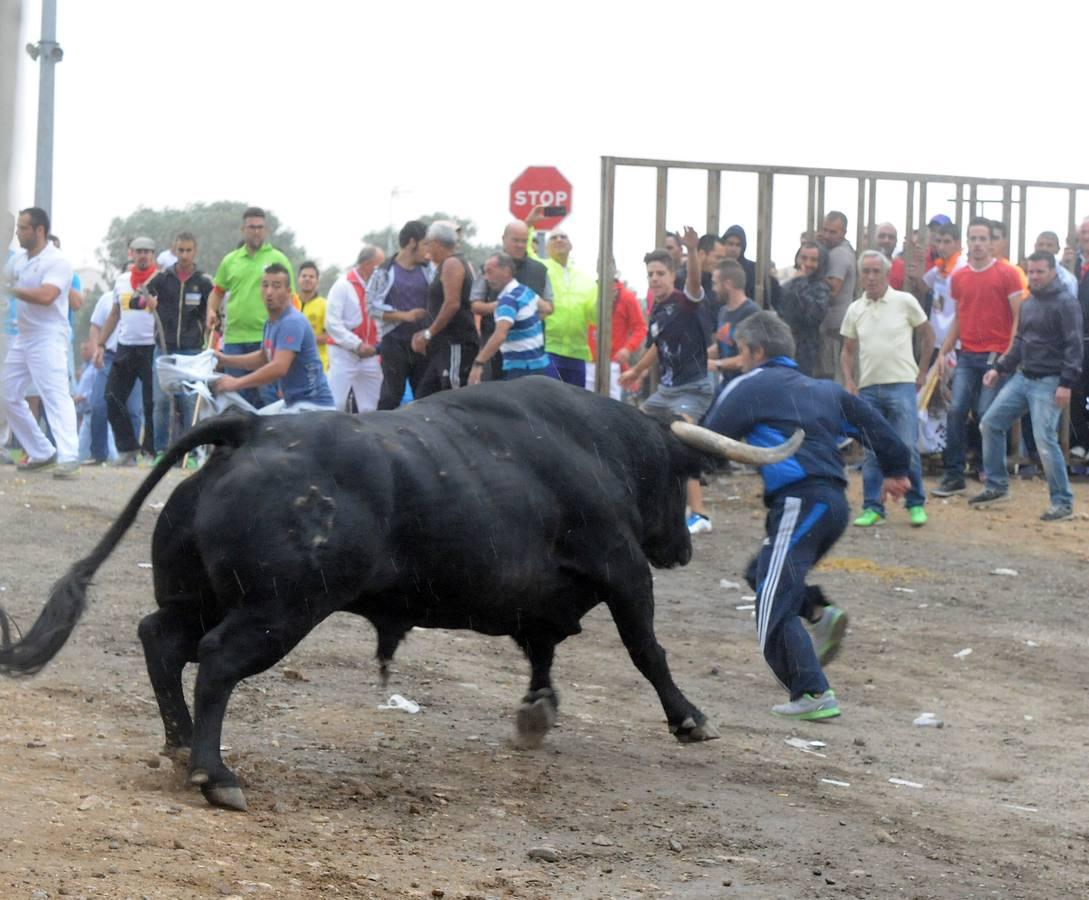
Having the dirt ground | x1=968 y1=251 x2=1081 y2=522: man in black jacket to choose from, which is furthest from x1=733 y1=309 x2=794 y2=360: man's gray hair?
x1=968 y1=251 x2=1081 y2=522: man in black jacket

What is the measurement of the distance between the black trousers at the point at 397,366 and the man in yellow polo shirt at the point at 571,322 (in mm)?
1032

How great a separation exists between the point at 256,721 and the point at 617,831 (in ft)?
5.78

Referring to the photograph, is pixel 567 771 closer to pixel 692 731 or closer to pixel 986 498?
pixel 692 731

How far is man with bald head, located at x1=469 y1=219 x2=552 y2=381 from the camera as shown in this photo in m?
11.6

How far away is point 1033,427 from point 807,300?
6.82ft

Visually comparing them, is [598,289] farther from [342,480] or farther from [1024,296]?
[342,480]

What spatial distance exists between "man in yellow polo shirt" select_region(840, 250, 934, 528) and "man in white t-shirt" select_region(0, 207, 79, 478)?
19.2 ft

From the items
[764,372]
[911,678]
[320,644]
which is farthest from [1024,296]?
[320,644]

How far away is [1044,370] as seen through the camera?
39.8 feet

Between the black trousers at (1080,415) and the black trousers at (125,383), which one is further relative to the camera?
the black trousers at (1080,415)

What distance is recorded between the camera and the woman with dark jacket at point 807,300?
1303 cm

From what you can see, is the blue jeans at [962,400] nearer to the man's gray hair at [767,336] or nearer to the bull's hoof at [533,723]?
the man's gray hair at [767,336]

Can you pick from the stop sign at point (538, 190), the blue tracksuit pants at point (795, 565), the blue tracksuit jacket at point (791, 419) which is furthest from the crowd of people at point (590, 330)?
the stop sign at point (538, 190)

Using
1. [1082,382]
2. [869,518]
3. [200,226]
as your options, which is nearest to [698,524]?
[869,518]
